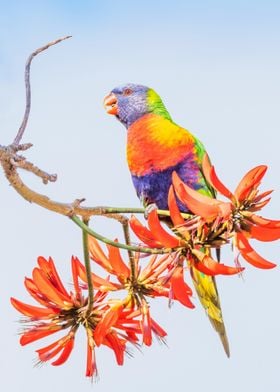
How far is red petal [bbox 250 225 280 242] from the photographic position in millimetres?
970

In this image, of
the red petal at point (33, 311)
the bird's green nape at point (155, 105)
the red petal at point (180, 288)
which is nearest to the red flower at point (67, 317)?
the red petal at point (33, 311)

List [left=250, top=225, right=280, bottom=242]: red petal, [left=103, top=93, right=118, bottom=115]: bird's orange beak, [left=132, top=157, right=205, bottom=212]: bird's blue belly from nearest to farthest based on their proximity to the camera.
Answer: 1. [left=250, top=225, right=280, bottom=242]: red petal
2. [left=132, top=157, right=205, bottom=212]: bird's blue belly
3. [left=103, top=93, right=118, bottom=115]: bird's orange beak

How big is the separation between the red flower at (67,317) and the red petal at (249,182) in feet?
1.19

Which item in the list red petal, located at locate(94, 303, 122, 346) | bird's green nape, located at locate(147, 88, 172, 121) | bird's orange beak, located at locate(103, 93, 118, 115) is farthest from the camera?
bird's orange beak, located at locate(103, 93, 118, 115)

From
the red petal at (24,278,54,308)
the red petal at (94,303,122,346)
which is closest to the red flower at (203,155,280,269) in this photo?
the red petal at (94,303,122,346)

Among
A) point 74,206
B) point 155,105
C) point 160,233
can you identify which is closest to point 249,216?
point 160,233

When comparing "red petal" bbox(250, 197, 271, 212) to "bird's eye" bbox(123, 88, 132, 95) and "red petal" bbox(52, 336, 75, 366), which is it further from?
"bird's eye" bbox(123, 88, 132, 95)

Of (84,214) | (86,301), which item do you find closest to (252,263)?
(84,214)

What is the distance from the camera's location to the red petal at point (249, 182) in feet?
3.26

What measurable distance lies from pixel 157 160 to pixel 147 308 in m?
0.78

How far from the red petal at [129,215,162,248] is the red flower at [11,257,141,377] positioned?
0.78ft

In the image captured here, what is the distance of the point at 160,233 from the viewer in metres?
1.03

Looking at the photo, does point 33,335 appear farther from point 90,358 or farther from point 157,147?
point 157,147

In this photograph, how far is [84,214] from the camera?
1085mm
